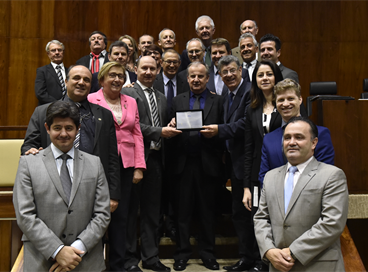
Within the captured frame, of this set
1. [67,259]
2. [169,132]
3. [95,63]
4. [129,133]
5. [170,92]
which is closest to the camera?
[67,259]

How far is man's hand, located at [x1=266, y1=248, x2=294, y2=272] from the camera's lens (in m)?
1.99

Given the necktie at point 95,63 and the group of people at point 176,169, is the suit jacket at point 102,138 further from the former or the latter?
the necktie at point 95,63

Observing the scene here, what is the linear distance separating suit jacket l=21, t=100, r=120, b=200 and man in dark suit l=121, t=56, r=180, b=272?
13.9 inches

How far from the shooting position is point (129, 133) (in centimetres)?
281

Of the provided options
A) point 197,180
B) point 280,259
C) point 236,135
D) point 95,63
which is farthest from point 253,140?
point 95,63

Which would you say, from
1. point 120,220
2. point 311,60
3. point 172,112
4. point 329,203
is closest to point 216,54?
point 172,112

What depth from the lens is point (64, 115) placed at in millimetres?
2072

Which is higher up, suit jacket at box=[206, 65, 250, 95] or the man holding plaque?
suit jacket at box=[206, 65, 250, 95]

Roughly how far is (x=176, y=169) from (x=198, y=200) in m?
0.28

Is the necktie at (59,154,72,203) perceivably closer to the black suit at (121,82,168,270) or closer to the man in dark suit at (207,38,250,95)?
the black suit at (121,82,168,270)

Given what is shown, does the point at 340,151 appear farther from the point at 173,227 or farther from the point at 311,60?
the point at 311,60

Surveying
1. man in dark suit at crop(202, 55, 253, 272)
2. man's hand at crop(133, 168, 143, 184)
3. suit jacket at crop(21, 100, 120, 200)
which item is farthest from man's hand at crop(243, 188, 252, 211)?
suit jacket at crop(21, 100, 120, 200)

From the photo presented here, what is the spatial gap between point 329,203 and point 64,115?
135 centimetres

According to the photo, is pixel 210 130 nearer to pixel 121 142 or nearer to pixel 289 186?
pixel 121 142
